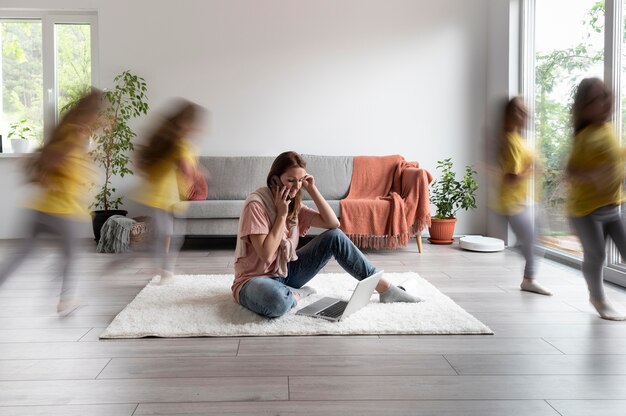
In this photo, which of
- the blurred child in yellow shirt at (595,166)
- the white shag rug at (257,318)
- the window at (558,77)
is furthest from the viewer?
the window at (558,77)

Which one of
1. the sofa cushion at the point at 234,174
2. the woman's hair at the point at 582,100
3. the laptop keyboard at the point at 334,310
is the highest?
the woman's hair at the point at 582,100

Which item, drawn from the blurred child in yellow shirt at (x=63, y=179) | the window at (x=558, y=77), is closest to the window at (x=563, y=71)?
the window at (x=558, y=77)

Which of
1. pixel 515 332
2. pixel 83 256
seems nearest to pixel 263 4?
pixel 83 256

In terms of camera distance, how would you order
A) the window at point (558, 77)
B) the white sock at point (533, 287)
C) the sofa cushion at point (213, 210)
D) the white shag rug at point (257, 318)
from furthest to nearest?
the sofa cushion at point (213, 210)
the window at point (558, 77)
the white sock at point (533, 287)
the white shag rug at point (257, 318)

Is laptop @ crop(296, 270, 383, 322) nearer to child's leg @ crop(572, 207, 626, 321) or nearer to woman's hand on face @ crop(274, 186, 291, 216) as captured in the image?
woman's hand on face @ crop(274, 186, 291, 216)

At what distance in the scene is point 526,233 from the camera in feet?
10.0

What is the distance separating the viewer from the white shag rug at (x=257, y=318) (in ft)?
8.55

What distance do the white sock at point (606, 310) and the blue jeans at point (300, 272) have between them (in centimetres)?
110

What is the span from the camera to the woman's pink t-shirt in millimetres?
2625

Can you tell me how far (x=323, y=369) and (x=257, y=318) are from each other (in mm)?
687

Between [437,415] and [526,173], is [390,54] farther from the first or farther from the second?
[437,415]

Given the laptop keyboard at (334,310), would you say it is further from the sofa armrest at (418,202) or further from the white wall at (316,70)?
the white wall at (316,70)

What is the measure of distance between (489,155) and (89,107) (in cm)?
158

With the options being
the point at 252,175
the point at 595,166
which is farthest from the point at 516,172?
the point at 252,175
